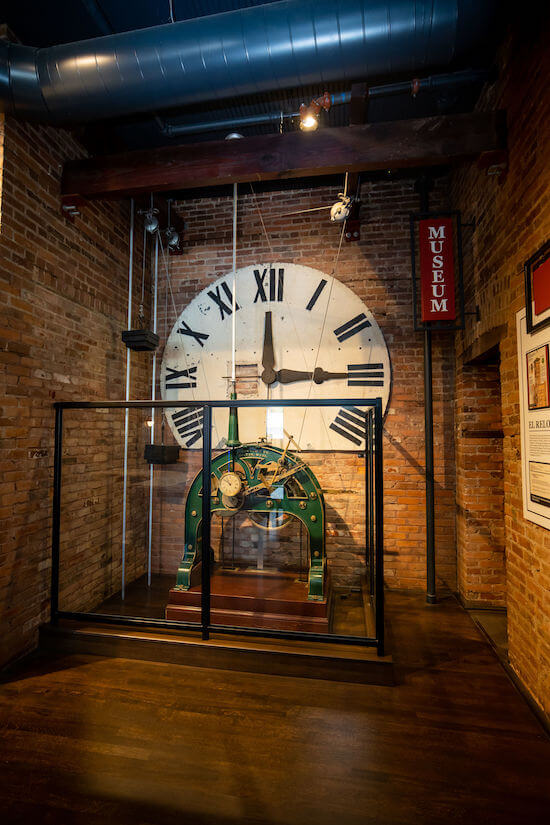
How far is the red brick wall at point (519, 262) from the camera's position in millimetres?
2246

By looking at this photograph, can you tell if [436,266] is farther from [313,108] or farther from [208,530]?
[208,530]

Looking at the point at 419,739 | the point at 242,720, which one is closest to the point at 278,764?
the point at 242,720

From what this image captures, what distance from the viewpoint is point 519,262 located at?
2.54 metres

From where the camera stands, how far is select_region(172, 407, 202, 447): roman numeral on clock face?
4.31 m

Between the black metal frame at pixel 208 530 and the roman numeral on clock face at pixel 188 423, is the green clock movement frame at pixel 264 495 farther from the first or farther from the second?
the roman numeral on clock face at pixel 188 423

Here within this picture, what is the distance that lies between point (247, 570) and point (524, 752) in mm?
2151

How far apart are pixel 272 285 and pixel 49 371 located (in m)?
2.30

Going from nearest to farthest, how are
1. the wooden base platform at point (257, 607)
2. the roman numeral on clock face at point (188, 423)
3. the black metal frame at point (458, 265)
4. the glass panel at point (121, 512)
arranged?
1. the wooden base platform at point (257, 607)
2. the glass panel at point (121, 512)
3. the black metal frame at point (458, 265)
4. the roman numeral on clock face at point (188, 423)

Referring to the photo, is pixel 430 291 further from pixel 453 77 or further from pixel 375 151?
pixel 453 77

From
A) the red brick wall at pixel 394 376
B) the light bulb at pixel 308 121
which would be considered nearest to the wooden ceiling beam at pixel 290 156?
the light bulb at pixel 308 121

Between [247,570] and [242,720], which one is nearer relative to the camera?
[242,720]

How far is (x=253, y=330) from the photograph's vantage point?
4.26 meters

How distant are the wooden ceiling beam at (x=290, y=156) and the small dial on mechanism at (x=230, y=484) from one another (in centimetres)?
225

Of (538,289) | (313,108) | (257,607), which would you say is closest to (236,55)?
(313,108)
